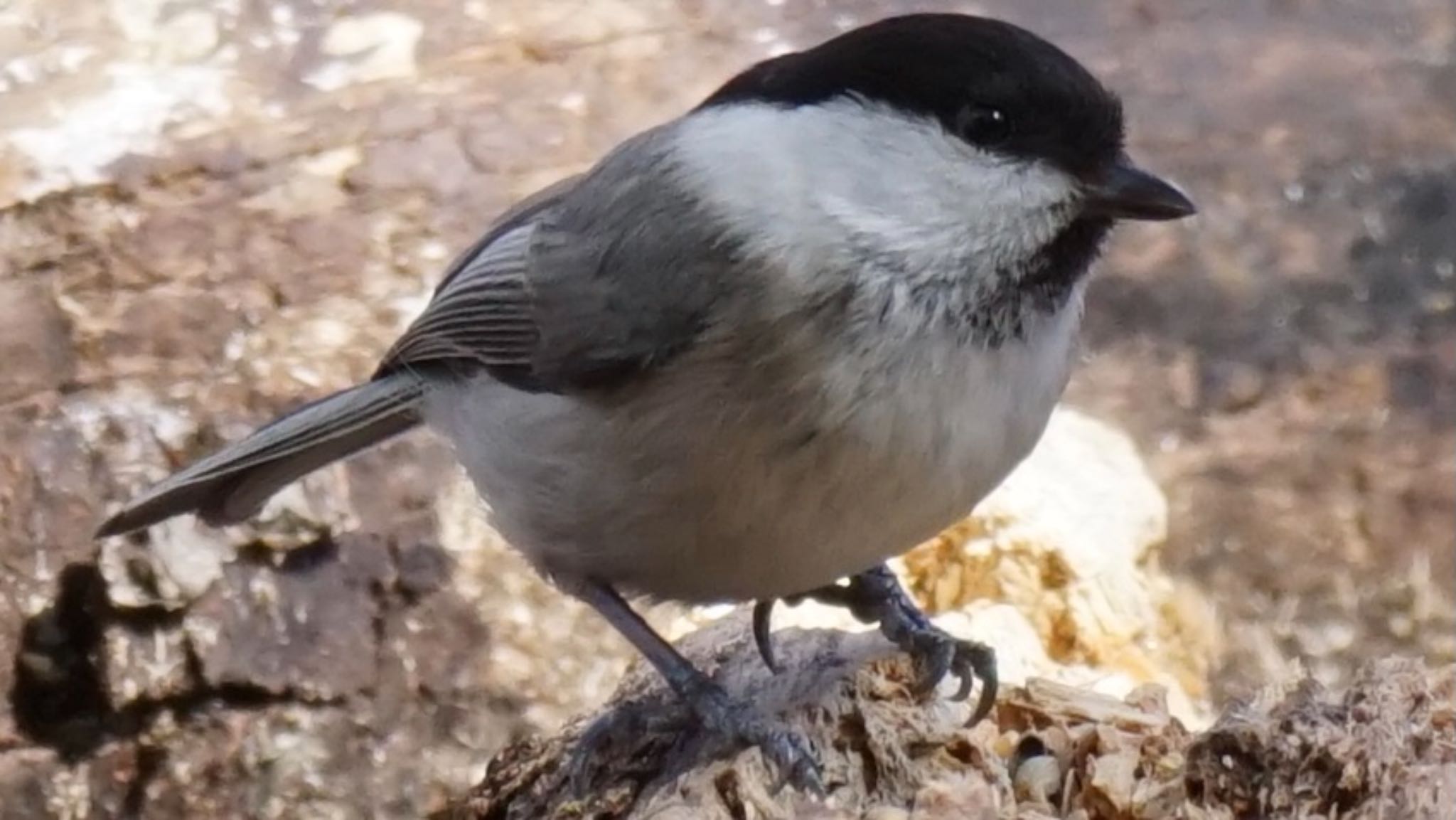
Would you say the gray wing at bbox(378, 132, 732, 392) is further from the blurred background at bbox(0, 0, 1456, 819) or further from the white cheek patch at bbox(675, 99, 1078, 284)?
the blurred background at bbox(0, 0, 1456, 819)

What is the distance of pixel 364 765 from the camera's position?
271 cm

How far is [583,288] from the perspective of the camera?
2.20 metres

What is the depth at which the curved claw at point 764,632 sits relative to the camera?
2.21 m

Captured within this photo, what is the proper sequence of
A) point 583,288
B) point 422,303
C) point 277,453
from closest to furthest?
point 583,288 → point 277,453 → point 422,303

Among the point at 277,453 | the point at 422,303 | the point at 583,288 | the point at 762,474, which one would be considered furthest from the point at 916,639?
the point at 422,303

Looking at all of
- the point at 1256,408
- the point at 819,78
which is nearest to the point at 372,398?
the point at 819,78

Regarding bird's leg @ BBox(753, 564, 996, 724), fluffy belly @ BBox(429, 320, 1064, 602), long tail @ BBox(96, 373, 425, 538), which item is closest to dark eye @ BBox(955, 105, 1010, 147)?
fluffy belly @ BBox(429, 320, 1064, 602)

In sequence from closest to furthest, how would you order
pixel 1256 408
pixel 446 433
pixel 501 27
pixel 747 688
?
1. pixel 747 688
2. pixel 446 433
3. pixel 1256 408
4. pixel 501 27

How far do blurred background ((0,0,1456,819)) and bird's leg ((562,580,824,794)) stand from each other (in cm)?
61

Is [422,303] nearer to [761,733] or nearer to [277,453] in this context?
[277,453]

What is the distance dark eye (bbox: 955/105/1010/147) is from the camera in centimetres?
186

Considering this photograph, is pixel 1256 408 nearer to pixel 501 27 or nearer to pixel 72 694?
pixel 501 27

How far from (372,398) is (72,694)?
25.1 inches

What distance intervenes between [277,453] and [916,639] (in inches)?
32.5
